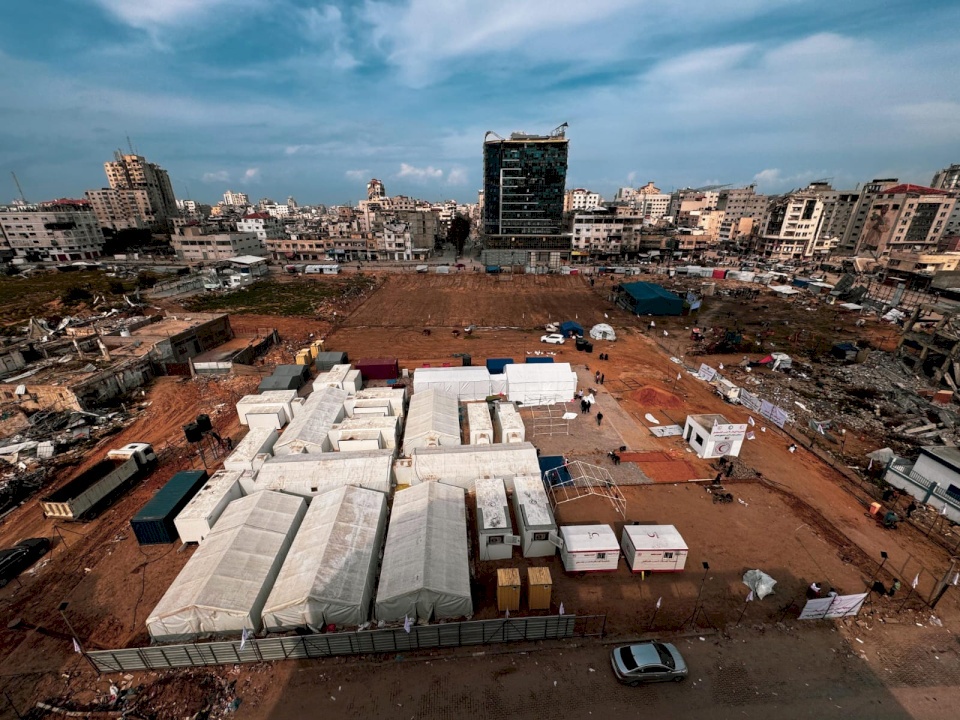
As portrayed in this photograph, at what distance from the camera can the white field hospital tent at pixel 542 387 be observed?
28.0 m

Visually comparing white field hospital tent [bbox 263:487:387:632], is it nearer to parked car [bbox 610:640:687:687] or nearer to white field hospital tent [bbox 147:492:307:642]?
white field hospital tent [bbox 147:492:307:642]

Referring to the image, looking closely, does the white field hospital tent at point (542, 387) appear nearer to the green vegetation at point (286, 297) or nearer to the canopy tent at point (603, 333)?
the canopy tent at point (603, 333)

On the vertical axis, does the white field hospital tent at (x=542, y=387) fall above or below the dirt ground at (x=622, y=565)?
above

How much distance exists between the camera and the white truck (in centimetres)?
1711

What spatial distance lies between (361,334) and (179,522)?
28.9m

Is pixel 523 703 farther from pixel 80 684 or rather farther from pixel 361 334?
pixel 361 334

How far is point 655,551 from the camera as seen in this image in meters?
14.7

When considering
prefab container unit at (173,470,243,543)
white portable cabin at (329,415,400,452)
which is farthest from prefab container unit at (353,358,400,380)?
prefab container unit at (173,470,243,543)

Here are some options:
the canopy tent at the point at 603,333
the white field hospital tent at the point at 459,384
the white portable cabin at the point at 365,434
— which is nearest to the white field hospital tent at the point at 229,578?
the white portable cabin at the point at 365,434

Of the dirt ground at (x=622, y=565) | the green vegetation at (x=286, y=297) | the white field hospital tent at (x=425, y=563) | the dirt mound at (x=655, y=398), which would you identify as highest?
the white field hospital tent at (x=425, y=563)

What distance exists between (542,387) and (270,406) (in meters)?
18.1

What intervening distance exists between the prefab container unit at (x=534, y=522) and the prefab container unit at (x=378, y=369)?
56.5 ft

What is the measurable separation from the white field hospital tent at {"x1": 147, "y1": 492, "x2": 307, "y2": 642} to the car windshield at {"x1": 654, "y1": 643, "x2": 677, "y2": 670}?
501 inches

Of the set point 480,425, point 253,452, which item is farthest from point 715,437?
point 253,452
